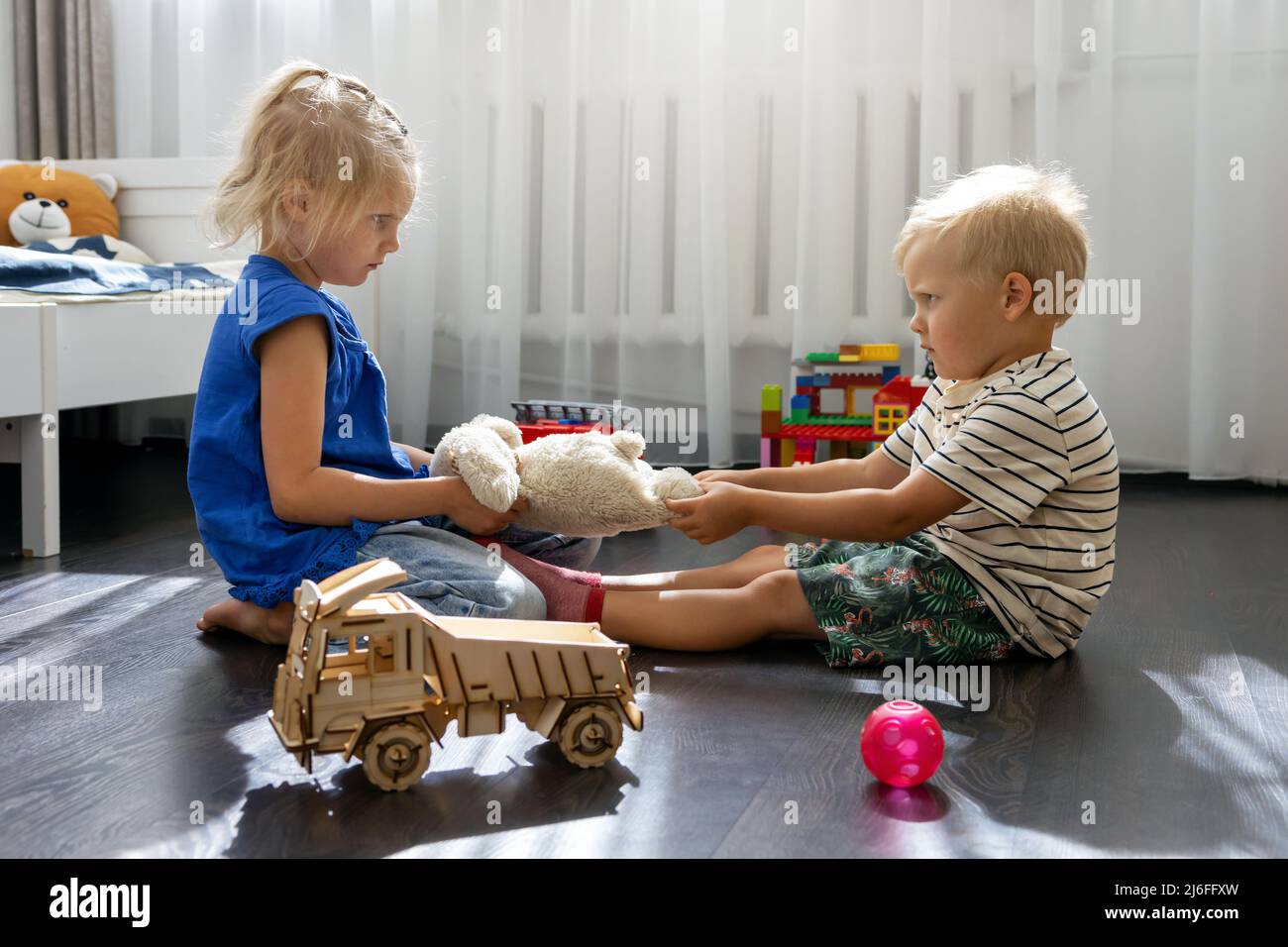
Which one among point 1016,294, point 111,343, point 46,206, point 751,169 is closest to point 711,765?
point 1016,294

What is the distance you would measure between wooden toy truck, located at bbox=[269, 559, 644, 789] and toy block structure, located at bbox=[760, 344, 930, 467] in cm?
131

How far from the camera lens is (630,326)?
2.58 meters

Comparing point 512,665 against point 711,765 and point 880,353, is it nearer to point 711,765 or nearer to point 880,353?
point 711,765

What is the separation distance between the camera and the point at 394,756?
2.73 feet

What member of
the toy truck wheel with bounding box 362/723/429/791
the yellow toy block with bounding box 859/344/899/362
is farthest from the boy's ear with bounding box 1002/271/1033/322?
the yellow toy block with bounding box 859/344/899/362

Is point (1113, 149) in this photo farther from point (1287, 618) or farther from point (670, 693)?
point (670, 693)

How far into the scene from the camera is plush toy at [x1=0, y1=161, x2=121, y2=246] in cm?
244

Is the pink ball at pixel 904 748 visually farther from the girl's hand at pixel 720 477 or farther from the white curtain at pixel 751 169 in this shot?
the white curtain at pixel 751 169

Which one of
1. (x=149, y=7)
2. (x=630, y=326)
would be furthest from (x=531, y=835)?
(x=149, y=7)

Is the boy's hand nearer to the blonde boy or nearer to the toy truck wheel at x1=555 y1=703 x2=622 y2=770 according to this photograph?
the blonde boy

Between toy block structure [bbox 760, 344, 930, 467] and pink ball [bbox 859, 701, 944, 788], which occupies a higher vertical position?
toy block structure [bbox 760, 344, 930, 467]

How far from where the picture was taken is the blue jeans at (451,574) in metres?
1.13

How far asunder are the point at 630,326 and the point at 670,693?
62.7 inches
